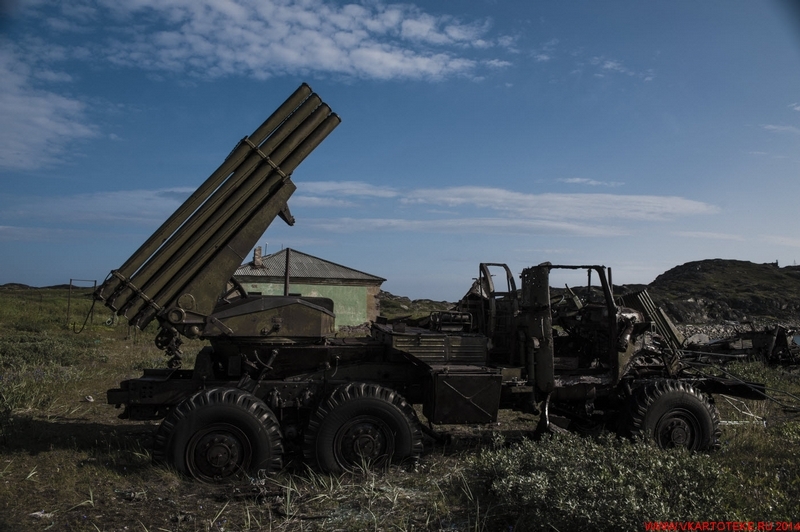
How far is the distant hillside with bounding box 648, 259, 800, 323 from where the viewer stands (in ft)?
184

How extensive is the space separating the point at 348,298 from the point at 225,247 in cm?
2495

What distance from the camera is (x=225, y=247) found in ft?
22.3

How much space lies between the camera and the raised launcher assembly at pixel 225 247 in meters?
6.60

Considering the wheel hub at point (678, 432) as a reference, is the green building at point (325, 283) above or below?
above

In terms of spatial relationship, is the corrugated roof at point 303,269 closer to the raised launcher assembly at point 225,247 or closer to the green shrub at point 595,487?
the raised launcher assembly at point 225,247

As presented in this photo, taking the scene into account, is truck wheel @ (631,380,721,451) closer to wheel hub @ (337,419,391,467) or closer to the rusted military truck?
the rusted military truck

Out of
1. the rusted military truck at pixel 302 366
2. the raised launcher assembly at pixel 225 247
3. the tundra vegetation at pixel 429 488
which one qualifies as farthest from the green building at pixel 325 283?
the raised launcher assembly at pixel 225 247

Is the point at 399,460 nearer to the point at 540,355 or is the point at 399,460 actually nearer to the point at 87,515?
the point at 540,355

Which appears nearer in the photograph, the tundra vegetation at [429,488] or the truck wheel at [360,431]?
the tundra vegetation at [429,488]

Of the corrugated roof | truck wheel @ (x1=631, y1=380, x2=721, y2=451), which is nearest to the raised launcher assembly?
truck wheel @ (x1=631, y1=380, x2=721, y2=451)

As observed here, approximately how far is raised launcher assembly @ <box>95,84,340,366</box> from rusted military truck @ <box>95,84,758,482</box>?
2 centimetres

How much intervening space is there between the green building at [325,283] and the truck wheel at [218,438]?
78.1ft

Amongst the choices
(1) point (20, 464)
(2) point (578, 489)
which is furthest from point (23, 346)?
(2) point (578, 489)

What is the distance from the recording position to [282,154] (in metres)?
7.07
